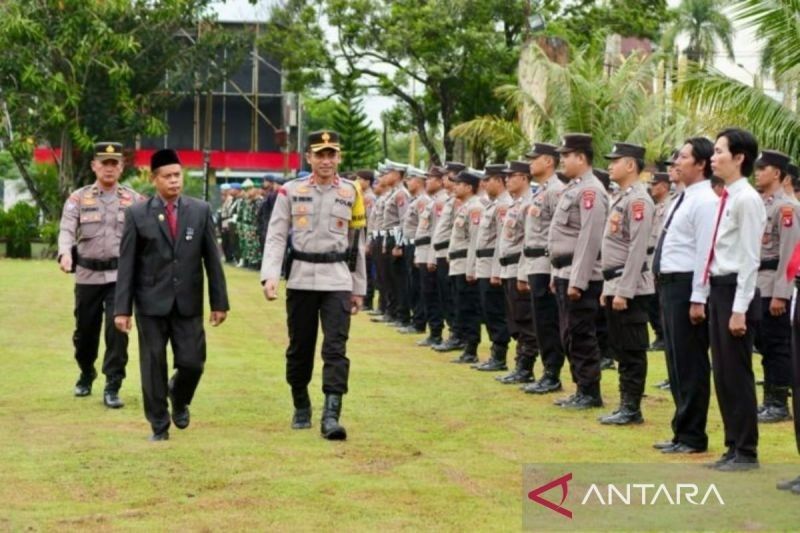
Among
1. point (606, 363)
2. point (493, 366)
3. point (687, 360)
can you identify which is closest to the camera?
point (687, 360)

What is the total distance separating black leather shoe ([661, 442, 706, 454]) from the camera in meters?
10.3

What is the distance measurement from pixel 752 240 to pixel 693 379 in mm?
1242

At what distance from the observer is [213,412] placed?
12.3m

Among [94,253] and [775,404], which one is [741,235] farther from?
[94,253]

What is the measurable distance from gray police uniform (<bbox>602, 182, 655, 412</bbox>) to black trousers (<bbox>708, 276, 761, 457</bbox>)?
7.55 ft

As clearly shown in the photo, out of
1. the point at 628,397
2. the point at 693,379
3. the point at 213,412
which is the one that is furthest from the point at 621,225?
the point at 213,412

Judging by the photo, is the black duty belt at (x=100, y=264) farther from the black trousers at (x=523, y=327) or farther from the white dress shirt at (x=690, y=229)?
the white dress shirt at (x=690, y=229)

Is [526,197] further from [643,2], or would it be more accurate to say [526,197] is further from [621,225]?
[643,2]

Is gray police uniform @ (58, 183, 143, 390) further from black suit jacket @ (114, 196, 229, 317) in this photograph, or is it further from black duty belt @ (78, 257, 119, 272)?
black suit jacket @ (114, 196, 229, 317)

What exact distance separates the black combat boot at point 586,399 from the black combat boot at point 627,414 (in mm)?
842

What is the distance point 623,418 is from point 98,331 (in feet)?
14.3

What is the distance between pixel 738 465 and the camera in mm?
9461

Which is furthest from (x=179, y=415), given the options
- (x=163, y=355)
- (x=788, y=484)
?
(x=788, y=484)

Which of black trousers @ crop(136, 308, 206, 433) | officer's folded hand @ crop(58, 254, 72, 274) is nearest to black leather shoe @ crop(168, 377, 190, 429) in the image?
black trousers @ crop(136, 308, 206, 433)
